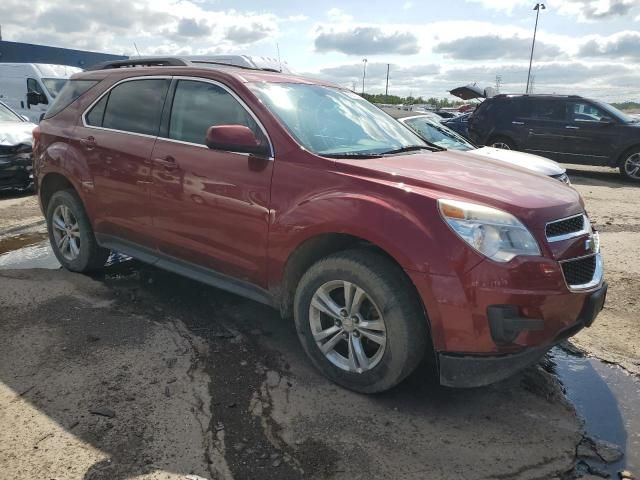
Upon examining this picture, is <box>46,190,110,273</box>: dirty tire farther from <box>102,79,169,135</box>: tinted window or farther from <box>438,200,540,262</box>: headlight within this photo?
<box>438,200,540,262</box>: headlight

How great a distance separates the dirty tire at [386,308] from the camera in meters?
2.80

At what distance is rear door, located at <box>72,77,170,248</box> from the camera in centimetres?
405

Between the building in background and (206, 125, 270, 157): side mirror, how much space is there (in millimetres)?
24548

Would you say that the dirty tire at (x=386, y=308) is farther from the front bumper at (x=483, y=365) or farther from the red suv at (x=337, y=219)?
the front bumper at (x=483, y=365)

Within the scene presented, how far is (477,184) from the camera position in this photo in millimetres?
2969

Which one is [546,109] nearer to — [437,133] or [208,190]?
[437,133]

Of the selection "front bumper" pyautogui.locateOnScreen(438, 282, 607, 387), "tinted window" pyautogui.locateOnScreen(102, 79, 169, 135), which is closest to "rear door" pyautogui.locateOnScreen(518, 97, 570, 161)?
"tinted window" pyautogui.locateOnScreen(102, 79, 169, 135)

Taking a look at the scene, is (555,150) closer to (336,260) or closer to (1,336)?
(336,260)

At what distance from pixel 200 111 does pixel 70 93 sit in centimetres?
179

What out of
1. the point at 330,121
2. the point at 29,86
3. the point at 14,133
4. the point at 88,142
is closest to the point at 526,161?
the point at 330,121

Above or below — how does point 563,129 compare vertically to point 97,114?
below

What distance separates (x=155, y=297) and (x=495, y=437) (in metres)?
2.88

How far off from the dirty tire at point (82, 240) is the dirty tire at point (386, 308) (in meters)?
2.55

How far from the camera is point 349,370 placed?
309 cm
